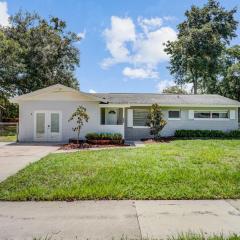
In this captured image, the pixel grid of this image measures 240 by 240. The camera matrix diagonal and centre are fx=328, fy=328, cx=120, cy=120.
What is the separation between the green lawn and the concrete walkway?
48 centimetres

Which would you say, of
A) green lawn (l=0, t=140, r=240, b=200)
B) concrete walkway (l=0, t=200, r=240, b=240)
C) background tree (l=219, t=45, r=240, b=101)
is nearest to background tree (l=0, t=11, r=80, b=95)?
background tree (l=219, t=45, r=240, b=101)

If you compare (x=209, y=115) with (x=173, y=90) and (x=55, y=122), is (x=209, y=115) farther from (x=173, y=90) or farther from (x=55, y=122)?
(x=173, y=90)

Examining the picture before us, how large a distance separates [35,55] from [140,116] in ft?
53.7

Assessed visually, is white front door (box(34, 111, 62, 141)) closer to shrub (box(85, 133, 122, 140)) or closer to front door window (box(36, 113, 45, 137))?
front door window (box(36, 113, 45, 137))

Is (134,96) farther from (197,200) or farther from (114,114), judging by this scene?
(197,200)

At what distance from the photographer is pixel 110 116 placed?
2388 centimetres

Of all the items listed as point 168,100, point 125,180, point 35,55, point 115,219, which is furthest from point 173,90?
point 115,219

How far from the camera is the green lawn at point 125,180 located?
7.16m

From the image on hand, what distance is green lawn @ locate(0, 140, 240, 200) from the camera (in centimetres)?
716

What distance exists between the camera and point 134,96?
87.1 ft

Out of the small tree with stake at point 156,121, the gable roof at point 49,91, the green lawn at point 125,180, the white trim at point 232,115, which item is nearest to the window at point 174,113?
the small tree with stake at point 156,121

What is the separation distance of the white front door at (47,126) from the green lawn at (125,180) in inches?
383

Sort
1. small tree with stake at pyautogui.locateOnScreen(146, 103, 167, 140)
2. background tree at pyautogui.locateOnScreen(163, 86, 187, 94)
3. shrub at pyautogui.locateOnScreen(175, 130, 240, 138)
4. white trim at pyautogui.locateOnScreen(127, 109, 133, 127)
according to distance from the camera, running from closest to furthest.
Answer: small tree with stake at pyautogui.locateOnScreen(146, 103, 167, 140), shrub at pyautogui.locateOnScreen(175, 130, 240, 138), white trim at pyautogui.locateOnScreen(127, 109, 133, 127), background tree at pyautogui.locateOnScreen(163, 86, 187, 94)

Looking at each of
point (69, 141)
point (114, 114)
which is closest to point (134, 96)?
point (114, 114)
